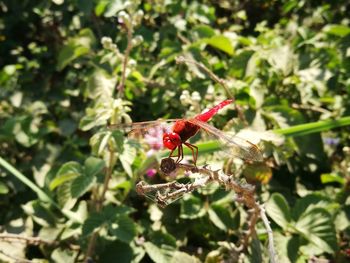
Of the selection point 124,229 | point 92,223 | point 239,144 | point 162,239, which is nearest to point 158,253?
point 162,239

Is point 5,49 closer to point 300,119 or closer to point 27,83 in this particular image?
point 27,83

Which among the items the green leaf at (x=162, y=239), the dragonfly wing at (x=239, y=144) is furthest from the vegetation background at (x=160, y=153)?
the dragonfly wing at (x=239, y=144)

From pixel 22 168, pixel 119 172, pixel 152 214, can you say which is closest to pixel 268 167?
pixel 152 214

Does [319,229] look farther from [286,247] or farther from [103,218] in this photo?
[103,218]

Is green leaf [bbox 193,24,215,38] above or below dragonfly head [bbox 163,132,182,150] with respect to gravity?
below

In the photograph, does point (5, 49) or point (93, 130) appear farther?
point (5, 49)

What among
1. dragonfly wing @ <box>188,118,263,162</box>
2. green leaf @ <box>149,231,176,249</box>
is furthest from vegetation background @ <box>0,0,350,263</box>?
dragonfly wing @ <box>188,118,263,162</box>

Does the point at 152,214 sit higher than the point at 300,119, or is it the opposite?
the point at 300,119

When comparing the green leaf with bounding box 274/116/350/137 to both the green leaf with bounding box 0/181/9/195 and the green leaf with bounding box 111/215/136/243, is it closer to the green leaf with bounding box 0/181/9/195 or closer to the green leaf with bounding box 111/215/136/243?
the green leaf with bounding box 111/215/136/243

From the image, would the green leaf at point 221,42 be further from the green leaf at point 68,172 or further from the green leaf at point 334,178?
the green leaf at point 68,172
